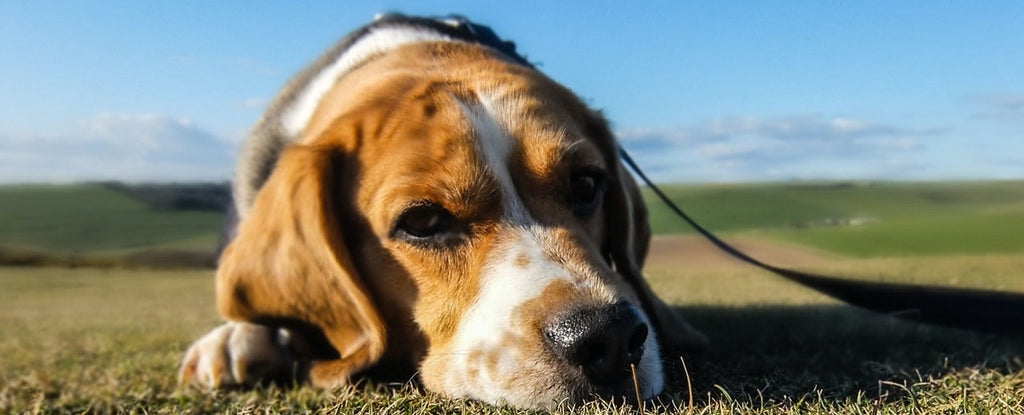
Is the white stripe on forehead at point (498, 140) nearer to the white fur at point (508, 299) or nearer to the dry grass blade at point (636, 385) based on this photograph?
the white fur at point (508, 299)

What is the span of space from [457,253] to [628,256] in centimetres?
105

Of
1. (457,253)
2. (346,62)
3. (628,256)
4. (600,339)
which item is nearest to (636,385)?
(600,339)

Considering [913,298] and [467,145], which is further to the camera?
[913,298]

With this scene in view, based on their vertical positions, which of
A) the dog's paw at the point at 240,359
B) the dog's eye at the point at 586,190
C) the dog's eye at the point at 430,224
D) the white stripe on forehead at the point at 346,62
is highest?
the white stripe on forehead at the point at 346,62

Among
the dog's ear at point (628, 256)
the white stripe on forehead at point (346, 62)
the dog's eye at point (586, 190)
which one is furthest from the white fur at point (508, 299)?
the white stripe on forehead at point (346, 62)

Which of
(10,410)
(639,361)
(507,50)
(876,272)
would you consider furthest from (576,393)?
(876,272)

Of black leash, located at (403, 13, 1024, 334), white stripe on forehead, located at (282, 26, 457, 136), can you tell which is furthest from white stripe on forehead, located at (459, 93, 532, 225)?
white stripe on forehead, located at (282, 26, 457, 136)

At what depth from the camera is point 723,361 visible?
137 inches

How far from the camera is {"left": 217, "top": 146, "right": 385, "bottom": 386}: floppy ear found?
3127 mm

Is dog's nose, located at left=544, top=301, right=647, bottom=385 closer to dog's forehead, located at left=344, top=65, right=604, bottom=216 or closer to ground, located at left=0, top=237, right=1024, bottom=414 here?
ground, located at left=0, top=237, right=1024, bottom=414

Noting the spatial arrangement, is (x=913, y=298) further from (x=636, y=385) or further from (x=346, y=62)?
(x=346, y=62)

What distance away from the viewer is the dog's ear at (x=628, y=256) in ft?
11.7

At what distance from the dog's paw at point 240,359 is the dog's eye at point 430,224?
75 centimetres

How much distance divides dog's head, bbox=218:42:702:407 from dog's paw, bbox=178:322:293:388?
15 centimetres
